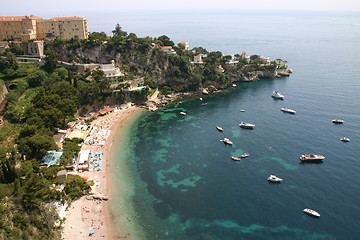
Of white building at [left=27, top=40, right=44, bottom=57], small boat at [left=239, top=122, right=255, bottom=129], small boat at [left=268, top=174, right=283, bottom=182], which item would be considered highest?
white building at [left=27, top=40, right=44, bottom=57]

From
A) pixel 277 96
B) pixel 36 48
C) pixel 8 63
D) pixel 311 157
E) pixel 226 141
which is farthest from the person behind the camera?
pixel 277 96

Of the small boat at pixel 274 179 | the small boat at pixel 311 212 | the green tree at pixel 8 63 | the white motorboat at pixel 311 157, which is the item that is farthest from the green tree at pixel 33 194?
the green tree at pixel 8 63

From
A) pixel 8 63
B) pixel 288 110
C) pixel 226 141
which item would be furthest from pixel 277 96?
pixel 8 63

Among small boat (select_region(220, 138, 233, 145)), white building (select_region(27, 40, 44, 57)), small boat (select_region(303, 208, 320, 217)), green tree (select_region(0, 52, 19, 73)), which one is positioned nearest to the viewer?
small boat (select_region(303, 208, 320, 217))

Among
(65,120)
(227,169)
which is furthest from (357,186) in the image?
(65,120)

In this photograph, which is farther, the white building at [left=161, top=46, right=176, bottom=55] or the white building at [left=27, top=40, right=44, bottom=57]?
the white building at [left=161, top=46, right=176, bottom=55]

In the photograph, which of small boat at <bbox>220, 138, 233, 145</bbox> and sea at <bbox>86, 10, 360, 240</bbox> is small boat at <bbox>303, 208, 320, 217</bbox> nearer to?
sea at <bbox>86, 10, 360, 240</bbox>

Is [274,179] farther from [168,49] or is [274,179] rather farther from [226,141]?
[168,49]

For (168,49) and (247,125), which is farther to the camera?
(168,49)

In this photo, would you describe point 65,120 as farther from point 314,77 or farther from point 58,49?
point 314,77

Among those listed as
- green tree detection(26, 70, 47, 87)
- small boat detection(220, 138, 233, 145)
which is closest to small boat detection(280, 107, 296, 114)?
small boat detection(220, 138, 233, 145)

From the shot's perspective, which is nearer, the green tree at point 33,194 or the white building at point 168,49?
the green tree at point 33,194

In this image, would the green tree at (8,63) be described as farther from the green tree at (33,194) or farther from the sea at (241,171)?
the green tree at (33,194)
